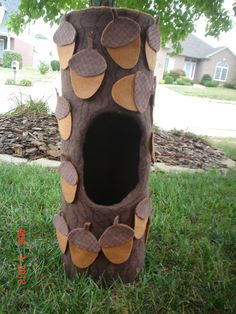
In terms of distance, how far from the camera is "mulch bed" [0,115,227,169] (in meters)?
4.19

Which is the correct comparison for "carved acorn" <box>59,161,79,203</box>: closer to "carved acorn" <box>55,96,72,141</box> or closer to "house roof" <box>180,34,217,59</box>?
"carved acorn" <box>55,96,72,141</box>

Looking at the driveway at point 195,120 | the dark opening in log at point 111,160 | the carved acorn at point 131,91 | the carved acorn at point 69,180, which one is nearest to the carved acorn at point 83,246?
the carved acorn at point 69,180

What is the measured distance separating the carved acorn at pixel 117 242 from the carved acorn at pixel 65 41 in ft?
2.58

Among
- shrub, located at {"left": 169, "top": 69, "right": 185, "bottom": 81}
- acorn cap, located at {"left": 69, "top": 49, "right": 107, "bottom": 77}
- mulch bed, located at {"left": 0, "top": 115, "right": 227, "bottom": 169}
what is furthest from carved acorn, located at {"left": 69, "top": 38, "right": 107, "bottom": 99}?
shrub, located at {"left": 169, "top": 69, "right": 185, "bottom": 81}

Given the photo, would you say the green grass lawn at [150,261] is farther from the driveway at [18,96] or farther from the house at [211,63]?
the house at [211,63]

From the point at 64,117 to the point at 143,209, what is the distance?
23.6 inches

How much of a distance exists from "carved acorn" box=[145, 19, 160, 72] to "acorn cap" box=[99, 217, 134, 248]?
2.53 feet

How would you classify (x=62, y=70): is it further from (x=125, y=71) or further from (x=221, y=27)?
(x=221, y=27)

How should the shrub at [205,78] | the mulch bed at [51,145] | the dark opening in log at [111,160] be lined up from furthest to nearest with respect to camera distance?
1. the shrub at [205,78]
2. the mulch bed at [51,145]
3. the dark opening in log at [111,160]

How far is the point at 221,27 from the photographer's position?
4766 millimetres

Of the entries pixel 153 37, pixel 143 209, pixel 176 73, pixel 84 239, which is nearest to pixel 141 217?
pixel 143 209

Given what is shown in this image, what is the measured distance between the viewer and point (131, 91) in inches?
61.7

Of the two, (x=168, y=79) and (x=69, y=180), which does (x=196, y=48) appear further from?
(x=69, y=180)

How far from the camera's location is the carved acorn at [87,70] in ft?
4.95
